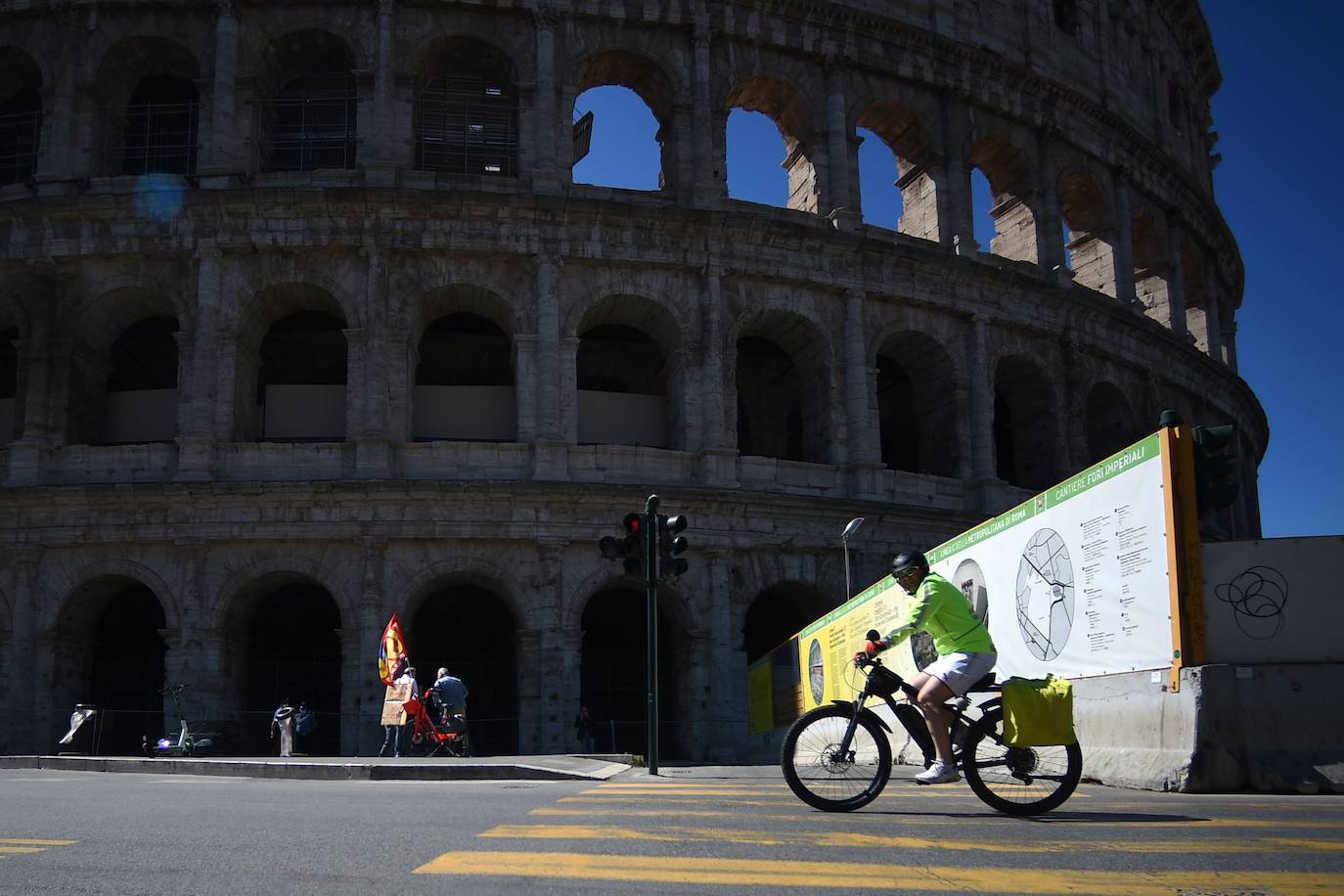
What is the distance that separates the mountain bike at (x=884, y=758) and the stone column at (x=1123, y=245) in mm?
27360

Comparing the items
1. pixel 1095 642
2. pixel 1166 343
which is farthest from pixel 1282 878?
pixel 1166 343

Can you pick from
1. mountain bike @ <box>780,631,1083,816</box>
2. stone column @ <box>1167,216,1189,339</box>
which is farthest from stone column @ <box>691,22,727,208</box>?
mountain bike @ <box>780,631,1083,816</box>

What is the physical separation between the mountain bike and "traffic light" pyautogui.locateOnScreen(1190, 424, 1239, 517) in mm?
2826

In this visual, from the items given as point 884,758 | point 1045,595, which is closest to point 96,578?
point 1045,595

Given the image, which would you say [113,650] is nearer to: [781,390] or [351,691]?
[351,691]

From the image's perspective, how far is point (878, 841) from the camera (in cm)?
618

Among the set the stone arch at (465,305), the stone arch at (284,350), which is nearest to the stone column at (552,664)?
the stone arch at (465,305)

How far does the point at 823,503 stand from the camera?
2617cm

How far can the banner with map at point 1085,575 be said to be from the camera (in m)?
10.1

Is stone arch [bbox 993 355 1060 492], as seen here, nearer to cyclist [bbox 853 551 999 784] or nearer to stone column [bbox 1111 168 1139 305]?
stone column [bbox 1111 168 1139 305]

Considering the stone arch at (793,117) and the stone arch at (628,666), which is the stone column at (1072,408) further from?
the stone arch at (628,666)

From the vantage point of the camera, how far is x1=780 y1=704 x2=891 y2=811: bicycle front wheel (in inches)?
298

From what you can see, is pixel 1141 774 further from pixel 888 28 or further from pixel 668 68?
pixel 888 28

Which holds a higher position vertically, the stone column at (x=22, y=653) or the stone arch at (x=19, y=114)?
the stone arch at (x=19, y=114)
